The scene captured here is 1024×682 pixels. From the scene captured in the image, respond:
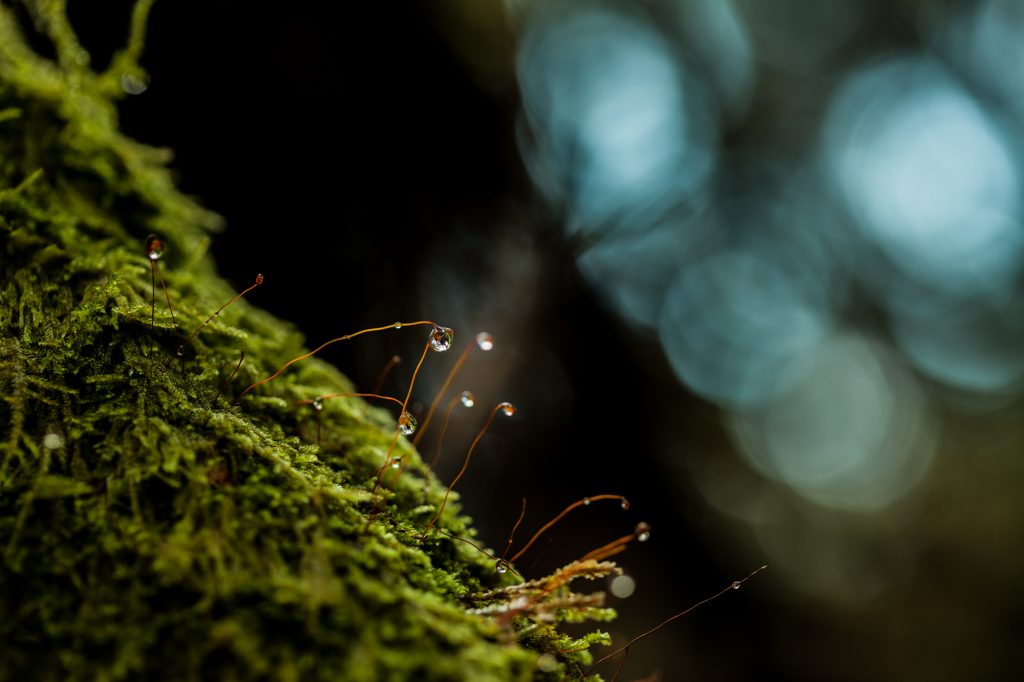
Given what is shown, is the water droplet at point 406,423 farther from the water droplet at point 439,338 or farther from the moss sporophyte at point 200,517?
the water droplet at point 439,338

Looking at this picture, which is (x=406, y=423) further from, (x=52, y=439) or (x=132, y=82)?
(x=132, y=82)

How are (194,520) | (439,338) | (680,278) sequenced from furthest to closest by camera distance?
(680,278) → (439,338) → (194,520)

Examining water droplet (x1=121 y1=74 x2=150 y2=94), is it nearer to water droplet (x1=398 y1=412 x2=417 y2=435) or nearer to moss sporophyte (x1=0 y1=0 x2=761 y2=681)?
moss sporophyte (x1=0 y1=0 x2=761 y2=681)

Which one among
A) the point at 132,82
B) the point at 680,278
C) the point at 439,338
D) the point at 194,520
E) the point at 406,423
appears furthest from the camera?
the point at 680,278

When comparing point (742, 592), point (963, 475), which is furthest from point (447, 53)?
point (963, 475)

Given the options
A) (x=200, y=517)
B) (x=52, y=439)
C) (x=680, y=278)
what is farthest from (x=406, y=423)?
(x=680, y=278)

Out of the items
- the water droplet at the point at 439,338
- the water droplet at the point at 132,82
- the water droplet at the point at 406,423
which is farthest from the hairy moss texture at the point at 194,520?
the water droplet at the point at 132,82
